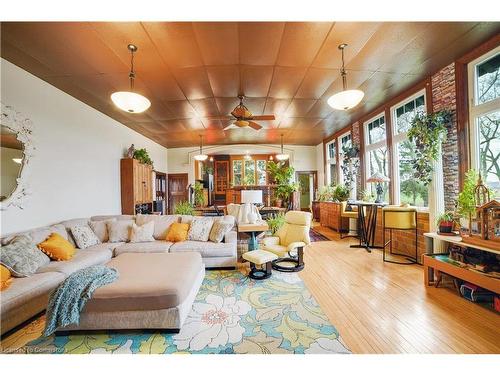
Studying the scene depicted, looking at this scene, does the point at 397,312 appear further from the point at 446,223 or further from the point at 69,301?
the point at 69,301

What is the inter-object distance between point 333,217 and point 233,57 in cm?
530

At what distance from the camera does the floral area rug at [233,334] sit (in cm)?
181

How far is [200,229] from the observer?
12.6 feet

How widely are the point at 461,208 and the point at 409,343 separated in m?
1.87

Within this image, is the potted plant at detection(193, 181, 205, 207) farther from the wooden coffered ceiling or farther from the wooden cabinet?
the wooden coffered ceiling

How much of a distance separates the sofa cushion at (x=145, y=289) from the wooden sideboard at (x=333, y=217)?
495 centimetres

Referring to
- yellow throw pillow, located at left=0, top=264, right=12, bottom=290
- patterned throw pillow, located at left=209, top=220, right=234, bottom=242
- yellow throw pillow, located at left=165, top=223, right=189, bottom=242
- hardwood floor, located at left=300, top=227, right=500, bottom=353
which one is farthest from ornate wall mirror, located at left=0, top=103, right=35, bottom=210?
hardwood floor, located at left=300, top=227, right=500, bottom=353

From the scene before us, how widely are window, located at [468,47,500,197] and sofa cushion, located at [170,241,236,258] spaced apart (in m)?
3.75

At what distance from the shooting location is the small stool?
3.15 metres

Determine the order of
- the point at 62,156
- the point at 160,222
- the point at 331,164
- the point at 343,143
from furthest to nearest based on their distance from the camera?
the point at 331,164
the point at 343,143
the point at 160,222
the point at 62,156

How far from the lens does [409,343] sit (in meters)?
1.82

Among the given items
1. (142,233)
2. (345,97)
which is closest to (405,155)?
→ (345,97)

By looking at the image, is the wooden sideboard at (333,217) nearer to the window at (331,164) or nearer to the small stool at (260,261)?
the window at (331,164)

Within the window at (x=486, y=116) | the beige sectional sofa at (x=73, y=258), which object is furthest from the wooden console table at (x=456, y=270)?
the beige sectional sofa at (x=73, y=258)
